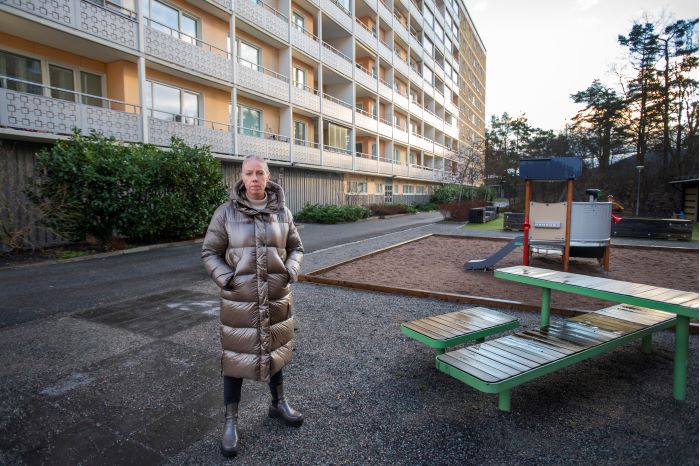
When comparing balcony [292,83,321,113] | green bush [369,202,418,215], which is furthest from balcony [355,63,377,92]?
green bush [369,202,418,215]

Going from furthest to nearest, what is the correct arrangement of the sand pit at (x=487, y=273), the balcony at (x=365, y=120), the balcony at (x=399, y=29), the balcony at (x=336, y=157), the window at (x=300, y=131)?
the balcony at (x=399, y=29) < the balcony at (x=365, y=120) < the balcony at (x=336, y=157) < the window at (x=300, y=131) < the sand pit at (x=487, y=273)

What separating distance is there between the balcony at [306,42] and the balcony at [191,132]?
713 cm

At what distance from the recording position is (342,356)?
400 cm

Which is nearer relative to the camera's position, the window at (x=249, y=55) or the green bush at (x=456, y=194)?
the window at (x=249, y=55)

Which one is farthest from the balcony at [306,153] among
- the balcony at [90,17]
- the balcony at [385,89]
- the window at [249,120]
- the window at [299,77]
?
the balcony at [385,89]

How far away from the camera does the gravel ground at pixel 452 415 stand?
8.14ft

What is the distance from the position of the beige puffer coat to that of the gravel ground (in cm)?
55

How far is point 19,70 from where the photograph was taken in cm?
1220

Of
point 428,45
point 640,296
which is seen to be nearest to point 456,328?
point 640,296

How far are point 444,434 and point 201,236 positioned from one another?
1267cm

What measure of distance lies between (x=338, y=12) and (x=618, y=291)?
27.6 metres

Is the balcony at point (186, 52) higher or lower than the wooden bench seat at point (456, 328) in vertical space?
higher

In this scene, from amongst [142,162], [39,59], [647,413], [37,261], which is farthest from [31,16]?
[647,413]

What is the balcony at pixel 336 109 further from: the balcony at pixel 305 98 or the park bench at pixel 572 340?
the park bench at pixel 572 340
